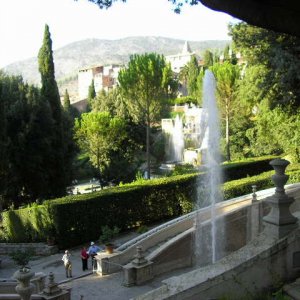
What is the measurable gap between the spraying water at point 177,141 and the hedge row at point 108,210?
83.8 ft

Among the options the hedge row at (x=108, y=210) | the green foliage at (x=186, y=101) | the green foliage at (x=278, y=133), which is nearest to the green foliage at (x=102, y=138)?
the green foliage at (x=278, y=133)

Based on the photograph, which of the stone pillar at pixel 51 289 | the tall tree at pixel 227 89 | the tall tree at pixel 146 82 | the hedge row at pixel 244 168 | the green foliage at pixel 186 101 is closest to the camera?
the stone pillar at pixel 51 289

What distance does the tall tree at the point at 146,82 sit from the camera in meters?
34.3

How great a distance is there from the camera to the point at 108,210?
18.1 meters

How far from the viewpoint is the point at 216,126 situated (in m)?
14.4

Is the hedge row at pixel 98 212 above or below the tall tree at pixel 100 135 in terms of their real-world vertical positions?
below

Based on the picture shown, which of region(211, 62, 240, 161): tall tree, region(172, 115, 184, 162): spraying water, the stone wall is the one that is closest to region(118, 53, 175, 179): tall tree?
region(211, 62, 240, 161): tall tree

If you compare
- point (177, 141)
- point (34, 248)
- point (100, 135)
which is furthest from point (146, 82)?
point (34, 248)

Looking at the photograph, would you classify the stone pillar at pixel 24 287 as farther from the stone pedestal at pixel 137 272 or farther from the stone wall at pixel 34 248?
the stone wall at pixel 34 248

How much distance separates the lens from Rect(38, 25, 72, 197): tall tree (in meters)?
26.6

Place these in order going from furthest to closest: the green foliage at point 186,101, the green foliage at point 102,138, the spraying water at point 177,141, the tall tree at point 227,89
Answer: the green foliage at point 186,101 → the spraying water at point 177,141 → the green foliage at point 102,138 → the tall tree at point 227,89

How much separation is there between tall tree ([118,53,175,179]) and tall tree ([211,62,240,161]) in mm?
4500

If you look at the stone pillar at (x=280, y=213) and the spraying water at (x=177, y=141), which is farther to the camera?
the spraying water at (x=177, y=141)

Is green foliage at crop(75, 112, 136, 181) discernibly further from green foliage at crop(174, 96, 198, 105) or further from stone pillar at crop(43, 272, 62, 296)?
green foliage at crop(174, 96, 198, 105)
